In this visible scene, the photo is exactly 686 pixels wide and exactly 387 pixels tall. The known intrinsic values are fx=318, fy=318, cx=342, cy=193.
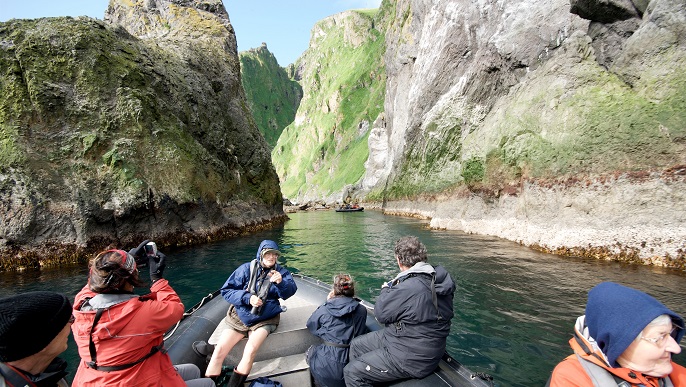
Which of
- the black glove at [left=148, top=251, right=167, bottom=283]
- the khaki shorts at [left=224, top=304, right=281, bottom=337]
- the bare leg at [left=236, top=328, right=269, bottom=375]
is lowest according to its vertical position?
the bare leg at [left=236, top=328, right=269, bottom=375]

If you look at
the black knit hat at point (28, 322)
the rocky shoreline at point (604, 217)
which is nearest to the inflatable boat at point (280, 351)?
the black knit hat at point (28, 322)

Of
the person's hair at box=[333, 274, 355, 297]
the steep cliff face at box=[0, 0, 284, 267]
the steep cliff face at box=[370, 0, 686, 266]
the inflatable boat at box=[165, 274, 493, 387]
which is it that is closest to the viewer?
the inflatable boat at box=[165, 274, 493, 387]

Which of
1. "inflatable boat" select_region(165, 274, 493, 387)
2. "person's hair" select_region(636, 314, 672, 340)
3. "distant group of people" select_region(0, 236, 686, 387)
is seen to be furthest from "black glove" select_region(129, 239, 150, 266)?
"person's hair" select_region(636, 314, 672, 340)

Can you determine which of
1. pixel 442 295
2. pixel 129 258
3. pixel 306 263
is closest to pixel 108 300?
pixel 129 258

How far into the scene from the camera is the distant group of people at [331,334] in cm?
205

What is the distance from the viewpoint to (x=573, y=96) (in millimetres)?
16703

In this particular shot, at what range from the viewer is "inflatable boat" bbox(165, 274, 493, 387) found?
396 centimetres

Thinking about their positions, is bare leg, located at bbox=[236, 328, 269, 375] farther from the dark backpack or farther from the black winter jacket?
the black winter jacket

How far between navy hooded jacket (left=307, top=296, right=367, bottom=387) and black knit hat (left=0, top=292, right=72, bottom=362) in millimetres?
3033

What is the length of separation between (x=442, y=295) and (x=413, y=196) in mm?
35743

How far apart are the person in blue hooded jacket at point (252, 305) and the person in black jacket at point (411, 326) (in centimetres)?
154

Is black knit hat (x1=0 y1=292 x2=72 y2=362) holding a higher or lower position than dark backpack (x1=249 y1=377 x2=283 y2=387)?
higher

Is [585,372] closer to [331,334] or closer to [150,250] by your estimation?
[331,334]

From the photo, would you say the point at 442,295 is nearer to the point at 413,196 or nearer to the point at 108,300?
the point at 108,300
